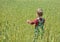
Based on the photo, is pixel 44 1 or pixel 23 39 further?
pixel 44 1

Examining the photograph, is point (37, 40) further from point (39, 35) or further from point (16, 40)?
point (16, 40)

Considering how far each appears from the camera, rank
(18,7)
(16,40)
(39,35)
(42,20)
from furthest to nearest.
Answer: (18,7) → (42,20) → (16,40) → (39,35)

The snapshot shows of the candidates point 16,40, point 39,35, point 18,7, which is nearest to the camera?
point 39,35

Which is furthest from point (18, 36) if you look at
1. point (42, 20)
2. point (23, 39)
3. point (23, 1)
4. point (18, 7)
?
point (23, 1)

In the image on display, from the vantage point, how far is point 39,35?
170 cm

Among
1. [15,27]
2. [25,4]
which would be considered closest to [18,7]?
[25,4]

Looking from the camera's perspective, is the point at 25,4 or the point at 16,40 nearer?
the point at 16,40

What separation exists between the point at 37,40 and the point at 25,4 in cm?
240

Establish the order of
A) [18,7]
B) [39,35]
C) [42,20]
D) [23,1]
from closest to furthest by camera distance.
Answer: [39,35], [42,20], [18,7], [23,1]

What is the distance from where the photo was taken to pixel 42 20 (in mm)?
2137

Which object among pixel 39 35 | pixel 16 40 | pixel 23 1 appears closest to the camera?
pixel 39 35

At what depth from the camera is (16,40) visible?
1.92 metres

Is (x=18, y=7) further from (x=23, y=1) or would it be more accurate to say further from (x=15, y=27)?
(x=15, y=27)

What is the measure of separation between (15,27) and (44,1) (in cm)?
220
